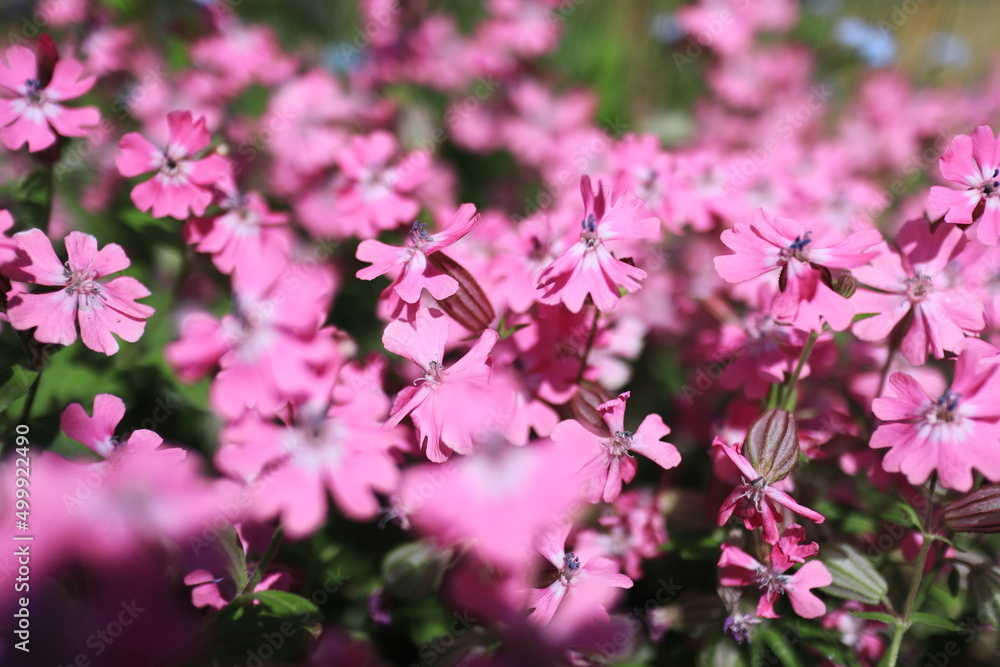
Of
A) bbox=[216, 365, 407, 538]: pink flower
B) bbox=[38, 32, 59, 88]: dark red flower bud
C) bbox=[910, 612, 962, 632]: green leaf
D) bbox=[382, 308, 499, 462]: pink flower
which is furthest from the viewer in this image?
bbox=[38, 32, 59, 88]: dark red flower bud

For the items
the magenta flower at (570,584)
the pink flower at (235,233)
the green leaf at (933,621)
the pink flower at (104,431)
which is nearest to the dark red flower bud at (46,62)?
the pink flower at (235,233)

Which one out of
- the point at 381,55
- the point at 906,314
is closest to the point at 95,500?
the point at 906,314

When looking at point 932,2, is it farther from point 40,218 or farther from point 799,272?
point 40,218

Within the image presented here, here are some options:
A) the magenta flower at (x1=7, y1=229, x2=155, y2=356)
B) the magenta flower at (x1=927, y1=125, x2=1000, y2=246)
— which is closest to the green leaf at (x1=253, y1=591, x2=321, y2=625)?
the magenta flower at (x1=7, y1=229, x2=155, y2=356)

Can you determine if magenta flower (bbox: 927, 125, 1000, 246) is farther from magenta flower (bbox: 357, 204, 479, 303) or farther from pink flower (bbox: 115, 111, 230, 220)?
pink flower (bbox: 115, 111, 230, 220)

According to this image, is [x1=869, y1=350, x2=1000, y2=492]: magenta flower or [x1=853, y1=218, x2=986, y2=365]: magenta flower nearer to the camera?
[x1=869, y1=350, x2=1000, y2=492]: magenta flower

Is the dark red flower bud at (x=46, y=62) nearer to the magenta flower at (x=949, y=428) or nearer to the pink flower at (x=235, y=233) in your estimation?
the pink flower at (x=235, y=233)

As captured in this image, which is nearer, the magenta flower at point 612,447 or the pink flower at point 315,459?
the pink flower at point 315,459
